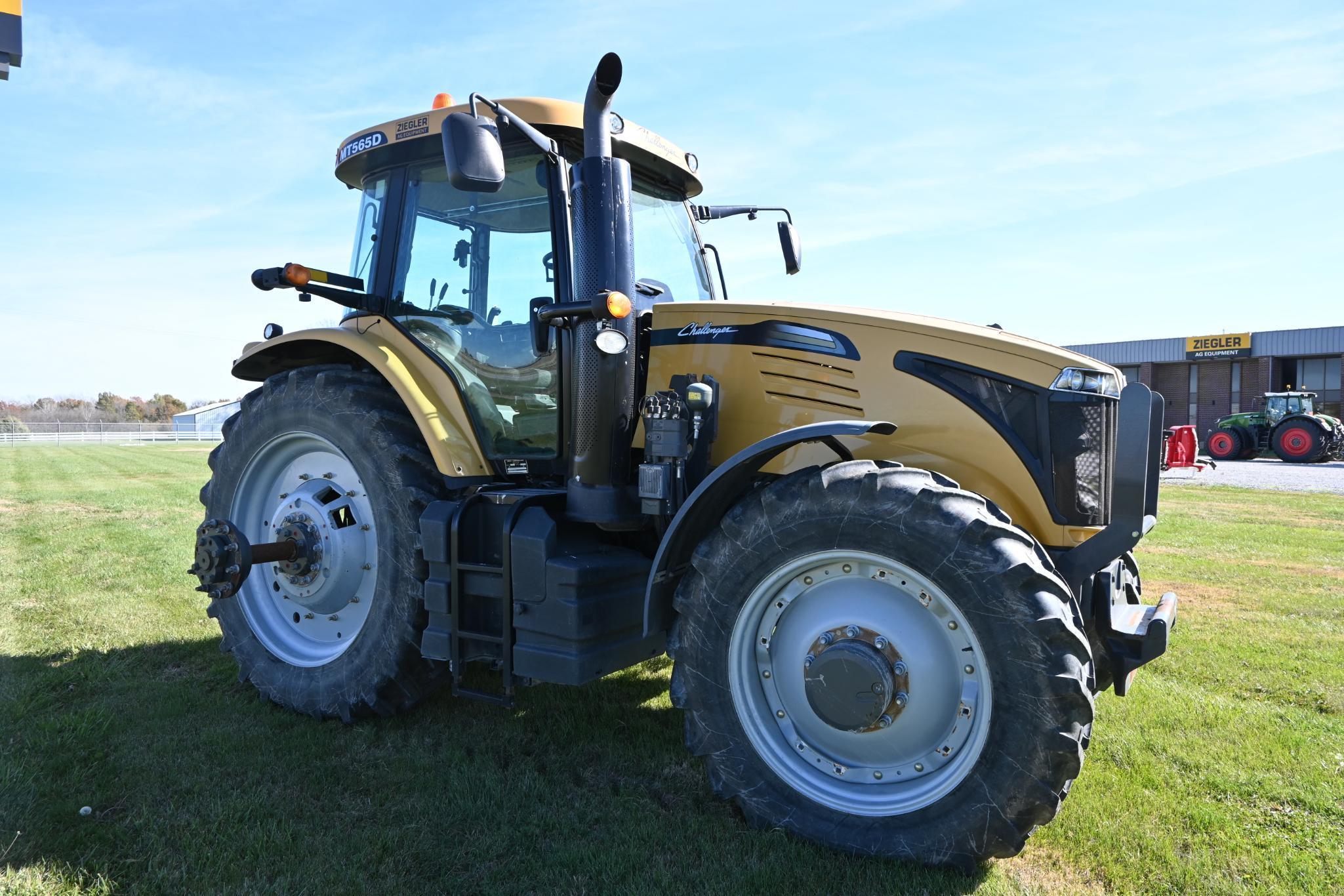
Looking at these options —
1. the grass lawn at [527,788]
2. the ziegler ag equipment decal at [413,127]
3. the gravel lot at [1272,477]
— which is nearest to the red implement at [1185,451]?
the gravel lot at [1272,477]

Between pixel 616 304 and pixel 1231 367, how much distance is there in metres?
41.4

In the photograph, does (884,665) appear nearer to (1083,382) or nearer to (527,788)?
(1083,382)

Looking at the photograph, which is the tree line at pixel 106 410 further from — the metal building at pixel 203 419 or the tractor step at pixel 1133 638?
the tractor step at pixel 1133 638

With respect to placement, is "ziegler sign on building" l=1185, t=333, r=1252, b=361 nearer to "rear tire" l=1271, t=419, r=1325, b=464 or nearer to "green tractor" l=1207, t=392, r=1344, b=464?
"green tractor" l=1207, t=392, r=1344, b=464

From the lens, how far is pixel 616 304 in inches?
127

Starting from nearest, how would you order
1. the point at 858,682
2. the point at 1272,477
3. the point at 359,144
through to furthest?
the point at 858,682 → the point at 359,144 → the point at 1272,477

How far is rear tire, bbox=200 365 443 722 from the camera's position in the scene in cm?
382

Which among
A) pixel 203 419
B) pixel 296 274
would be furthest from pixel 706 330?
pixel 203 419

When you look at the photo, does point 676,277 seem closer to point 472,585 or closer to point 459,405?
point 459,405

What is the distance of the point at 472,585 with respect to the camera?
11.6 feet

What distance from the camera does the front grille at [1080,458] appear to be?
295cm

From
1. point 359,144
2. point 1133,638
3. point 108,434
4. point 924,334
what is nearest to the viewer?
point 1133,638

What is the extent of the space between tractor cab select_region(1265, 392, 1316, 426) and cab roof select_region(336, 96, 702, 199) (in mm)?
29304

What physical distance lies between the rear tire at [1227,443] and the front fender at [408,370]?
1186 inches
